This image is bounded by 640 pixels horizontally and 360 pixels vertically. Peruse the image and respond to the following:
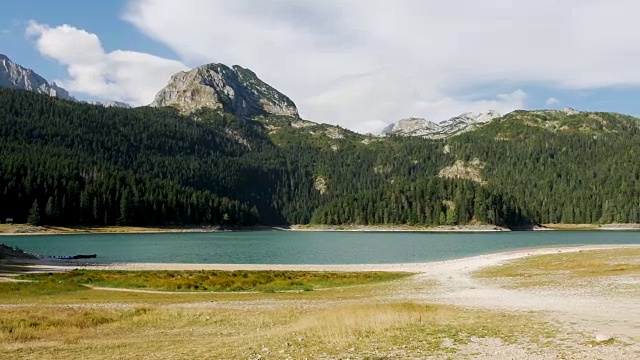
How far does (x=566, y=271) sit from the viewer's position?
5666 centimetres

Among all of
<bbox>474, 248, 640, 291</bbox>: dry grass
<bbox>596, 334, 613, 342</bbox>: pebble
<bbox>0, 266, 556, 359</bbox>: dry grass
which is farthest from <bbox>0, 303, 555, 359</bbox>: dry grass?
<bbox>474, 248, 640, 291</bbox>: dry grass

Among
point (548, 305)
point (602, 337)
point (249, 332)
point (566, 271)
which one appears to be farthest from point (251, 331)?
point (566, 271)

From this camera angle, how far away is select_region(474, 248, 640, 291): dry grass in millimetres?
46875

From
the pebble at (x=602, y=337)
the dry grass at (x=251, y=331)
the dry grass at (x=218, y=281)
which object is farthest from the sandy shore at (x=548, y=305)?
the dry grass at (x=218, y=281)

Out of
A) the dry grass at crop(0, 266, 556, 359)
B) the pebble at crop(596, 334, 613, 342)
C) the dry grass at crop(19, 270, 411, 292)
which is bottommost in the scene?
the dry grass at crop(19, 270, 411, 292)

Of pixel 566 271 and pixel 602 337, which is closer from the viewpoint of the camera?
pixel 602 337

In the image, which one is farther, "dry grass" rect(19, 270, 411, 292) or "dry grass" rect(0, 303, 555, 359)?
"dry grass" rect(19, 270, 411, 292)

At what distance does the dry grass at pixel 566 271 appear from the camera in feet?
154

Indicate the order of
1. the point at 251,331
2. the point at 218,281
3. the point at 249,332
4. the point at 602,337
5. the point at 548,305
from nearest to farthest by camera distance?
the point at 602,337 → the point at 249,332 → the point at 251,331 → the point at 548,305 → the point at 218,281

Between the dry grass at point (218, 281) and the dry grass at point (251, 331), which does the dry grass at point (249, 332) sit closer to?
the dry grass at point (251, 331)

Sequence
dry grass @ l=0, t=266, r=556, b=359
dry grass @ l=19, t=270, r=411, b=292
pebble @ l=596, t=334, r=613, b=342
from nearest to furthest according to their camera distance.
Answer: pebble @ l=596, t=334, r=613, b=342
dry grass @ l=0, t=266, r=556, b=359
dry grass @ l=19, t=270, r=411, b=292

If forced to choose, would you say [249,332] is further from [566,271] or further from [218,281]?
[566,271]

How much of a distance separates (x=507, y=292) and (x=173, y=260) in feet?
238

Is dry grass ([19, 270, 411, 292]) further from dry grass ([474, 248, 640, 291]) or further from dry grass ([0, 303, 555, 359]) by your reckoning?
dry grass ([0, 303, 555, 359])
